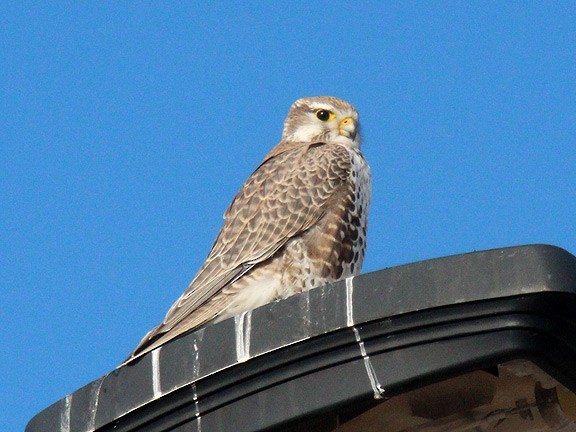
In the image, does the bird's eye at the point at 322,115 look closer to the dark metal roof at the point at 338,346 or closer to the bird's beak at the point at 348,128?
the bird's beak at the point at 348,128

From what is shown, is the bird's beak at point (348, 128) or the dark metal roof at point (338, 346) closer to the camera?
the dark metal roof at point (338, 346)

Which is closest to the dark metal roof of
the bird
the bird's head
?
the bird

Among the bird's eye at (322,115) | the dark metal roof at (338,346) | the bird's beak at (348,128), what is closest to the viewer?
the dark metal roof at (338,346)

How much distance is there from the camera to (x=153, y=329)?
4715 mm

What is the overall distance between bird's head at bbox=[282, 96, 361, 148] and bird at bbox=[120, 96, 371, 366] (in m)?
0.33

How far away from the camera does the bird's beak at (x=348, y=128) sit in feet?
21.4

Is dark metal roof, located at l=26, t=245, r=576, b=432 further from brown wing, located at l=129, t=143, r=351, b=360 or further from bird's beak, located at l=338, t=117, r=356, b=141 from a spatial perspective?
bird's beak, located at l=338, t=117, r=356, b=141

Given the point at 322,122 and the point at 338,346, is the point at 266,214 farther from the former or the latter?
the point at 338,346

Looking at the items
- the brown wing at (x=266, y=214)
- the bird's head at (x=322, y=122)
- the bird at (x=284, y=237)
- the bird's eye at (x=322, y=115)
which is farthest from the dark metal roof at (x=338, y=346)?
the bird's eye at (x=322, y=115)

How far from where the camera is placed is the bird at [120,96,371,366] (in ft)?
17.0

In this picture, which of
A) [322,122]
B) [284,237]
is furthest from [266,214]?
[322,122]

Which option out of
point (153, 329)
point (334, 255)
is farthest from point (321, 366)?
point (334, 255)

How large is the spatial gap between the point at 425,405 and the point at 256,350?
43 cm

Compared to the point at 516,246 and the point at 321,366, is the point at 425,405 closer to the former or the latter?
the point at 321,366
